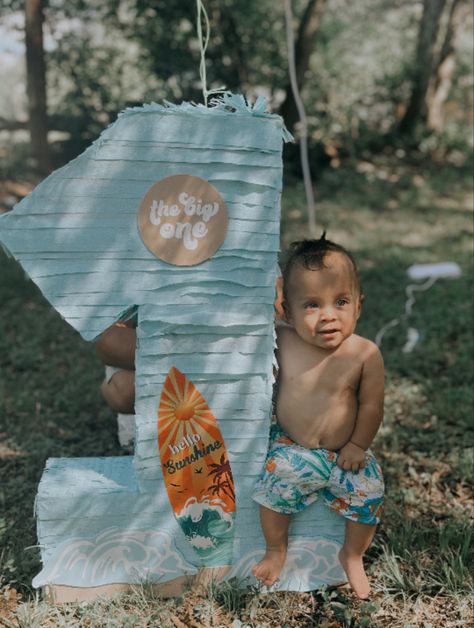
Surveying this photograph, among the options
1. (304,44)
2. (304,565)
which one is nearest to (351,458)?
(304,565)

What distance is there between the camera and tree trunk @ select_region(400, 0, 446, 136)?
343 inches

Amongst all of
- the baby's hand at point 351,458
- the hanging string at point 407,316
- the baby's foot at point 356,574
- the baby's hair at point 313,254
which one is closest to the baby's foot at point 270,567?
the baby's foot at point 356,574

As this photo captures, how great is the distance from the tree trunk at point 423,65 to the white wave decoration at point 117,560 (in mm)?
7967

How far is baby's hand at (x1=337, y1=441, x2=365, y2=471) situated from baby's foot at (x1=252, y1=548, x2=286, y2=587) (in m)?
0.37

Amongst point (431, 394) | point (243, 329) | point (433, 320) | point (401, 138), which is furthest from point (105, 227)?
point (401, 138)

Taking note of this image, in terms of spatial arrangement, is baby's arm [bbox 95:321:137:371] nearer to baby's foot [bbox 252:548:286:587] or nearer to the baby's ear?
the baby's ear

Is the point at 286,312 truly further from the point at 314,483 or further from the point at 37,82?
the point at 37,82

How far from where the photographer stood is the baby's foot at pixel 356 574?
242 cm

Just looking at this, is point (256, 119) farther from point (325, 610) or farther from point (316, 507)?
point (325, 610)

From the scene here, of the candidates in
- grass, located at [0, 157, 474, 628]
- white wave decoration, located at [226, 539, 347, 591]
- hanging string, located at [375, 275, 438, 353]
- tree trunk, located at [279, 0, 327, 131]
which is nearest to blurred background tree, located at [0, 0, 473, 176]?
tree trunk, located at [279, 0, 327, 131]

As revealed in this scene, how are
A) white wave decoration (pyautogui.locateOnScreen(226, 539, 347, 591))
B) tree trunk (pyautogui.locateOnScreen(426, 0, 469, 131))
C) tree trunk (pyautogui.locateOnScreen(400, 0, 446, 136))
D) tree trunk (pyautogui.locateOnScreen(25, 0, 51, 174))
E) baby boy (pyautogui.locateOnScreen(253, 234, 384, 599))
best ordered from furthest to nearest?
tree trunk (pyautogui.locateOnScreen(426, 0, 469, 131))
tree trunk (pyautogui.locateOnScreen(400, 0, 446, 136))
tree trunk (pyautogui.locateOnScreen(25, 0, 51, 174))
white wave decoration (pyautogui.locateOnScreen(226, 539, 347, 591))
baby boy (pyautogui.locateOnScreen(253, 234, 384, 599))

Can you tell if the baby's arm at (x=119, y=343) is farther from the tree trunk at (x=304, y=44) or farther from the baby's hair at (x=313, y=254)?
the tree trunk at (x=304, y=44)

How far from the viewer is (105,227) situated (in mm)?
2293

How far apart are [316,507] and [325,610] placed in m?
0.34
